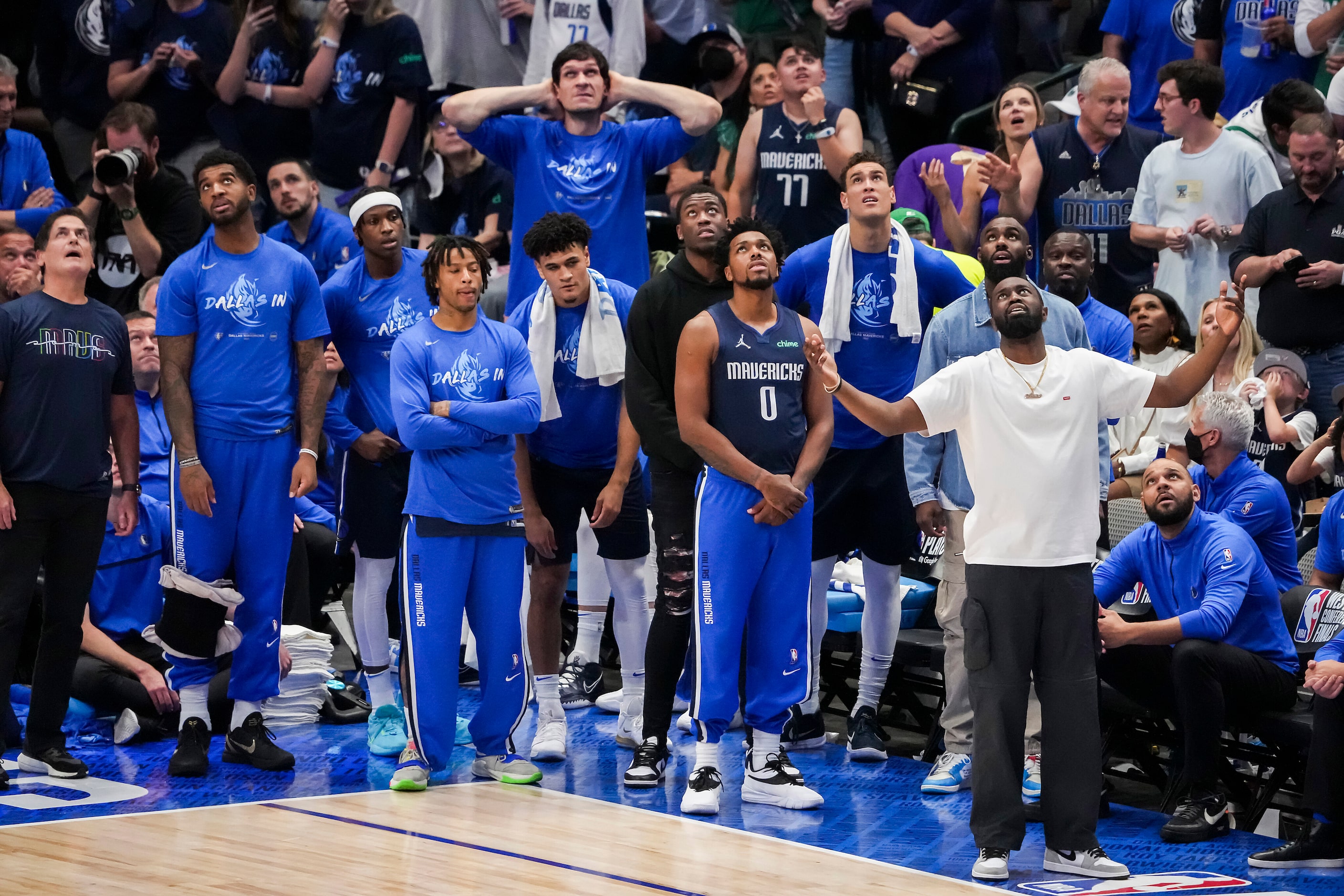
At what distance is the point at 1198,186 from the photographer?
7.77 meters

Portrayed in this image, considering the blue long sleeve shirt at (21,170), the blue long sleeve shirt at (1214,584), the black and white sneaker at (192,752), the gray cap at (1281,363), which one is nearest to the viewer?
the blue long sleeve shirt at (1214,584)

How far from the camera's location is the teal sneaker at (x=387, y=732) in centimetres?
636

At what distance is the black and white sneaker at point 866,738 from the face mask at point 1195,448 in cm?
154

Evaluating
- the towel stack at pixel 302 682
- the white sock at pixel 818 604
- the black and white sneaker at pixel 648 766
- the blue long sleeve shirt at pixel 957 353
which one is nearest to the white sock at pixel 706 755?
the black and white sneaker at pixel 648 766

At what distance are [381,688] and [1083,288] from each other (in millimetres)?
3063

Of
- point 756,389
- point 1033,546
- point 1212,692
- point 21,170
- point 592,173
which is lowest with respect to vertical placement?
point 1212,692

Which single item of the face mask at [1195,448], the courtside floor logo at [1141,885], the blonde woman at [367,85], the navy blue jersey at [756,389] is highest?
the blonde woman at [367,85]

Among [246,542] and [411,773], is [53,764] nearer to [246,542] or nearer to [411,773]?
[246,542]

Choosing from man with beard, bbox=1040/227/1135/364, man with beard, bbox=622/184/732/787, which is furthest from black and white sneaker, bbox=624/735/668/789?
man with beard, bbox=1040/227/1135/364

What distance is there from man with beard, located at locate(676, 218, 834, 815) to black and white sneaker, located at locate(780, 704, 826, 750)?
2.59 feet

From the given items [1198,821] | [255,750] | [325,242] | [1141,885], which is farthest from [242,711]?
[1198,821]

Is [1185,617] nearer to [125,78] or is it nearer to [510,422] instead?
[510,422]

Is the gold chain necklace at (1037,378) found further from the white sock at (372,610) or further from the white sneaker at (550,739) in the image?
the white sock at (372,610)

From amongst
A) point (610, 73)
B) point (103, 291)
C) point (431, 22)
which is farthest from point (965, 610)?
point (431, 22)
